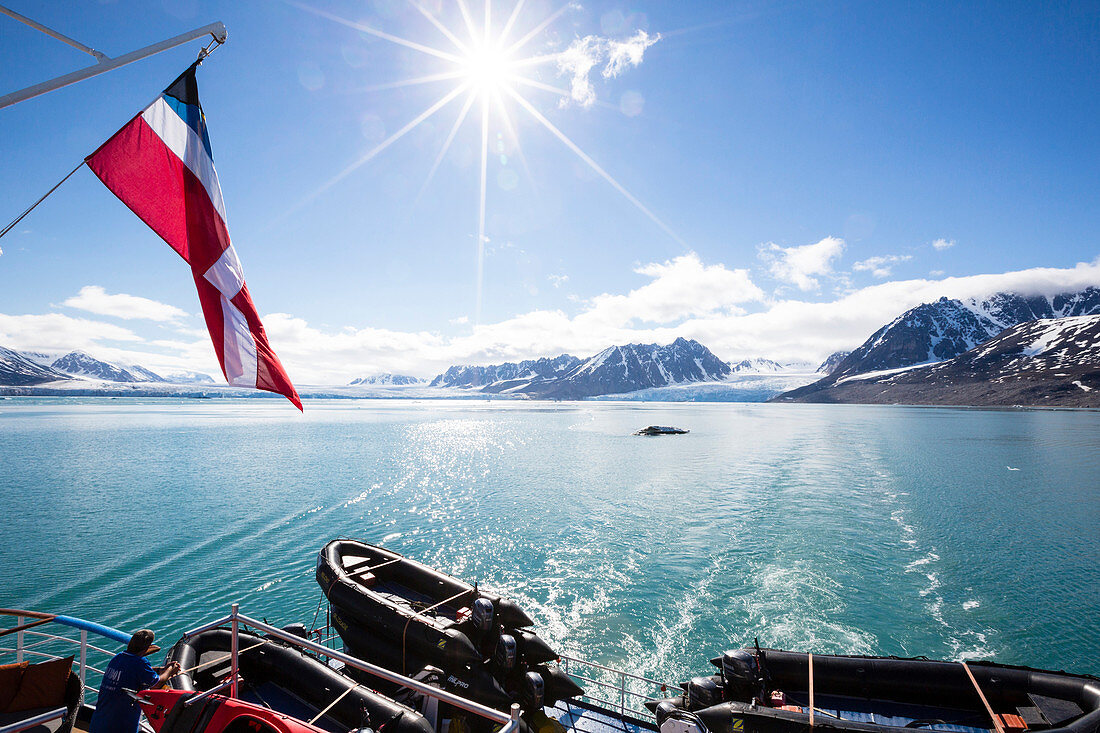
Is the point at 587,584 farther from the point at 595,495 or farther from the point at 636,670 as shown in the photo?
the point at 595,495

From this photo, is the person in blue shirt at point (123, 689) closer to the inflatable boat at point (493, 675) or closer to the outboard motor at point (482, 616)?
the inflatable boat at point (493, 675)

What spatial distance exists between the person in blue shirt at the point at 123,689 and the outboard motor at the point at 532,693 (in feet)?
23.9

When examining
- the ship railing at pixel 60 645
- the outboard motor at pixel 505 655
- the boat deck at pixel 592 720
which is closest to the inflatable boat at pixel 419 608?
the outboard motor at pixel 505 655

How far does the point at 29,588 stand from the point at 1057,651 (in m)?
37.0

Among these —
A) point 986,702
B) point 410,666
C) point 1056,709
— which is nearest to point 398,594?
point 410,666

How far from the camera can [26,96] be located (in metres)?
5.61

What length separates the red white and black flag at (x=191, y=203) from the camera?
22.1 feet

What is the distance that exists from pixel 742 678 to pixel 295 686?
9.86 metres

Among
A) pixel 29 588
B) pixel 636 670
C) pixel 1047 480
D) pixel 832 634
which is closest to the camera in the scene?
pixel 636 670

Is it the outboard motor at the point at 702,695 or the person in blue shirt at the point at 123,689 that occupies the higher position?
the person in blue shirt at the point at 123,689

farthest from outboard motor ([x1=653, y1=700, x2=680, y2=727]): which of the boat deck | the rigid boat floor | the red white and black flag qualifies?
the red white and black flag

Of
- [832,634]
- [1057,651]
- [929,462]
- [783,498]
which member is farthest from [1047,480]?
[832,634]

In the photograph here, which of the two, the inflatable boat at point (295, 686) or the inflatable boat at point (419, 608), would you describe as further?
the inflatable boat at point (419, 608)

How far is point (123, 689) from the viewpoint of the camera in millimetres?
5930
